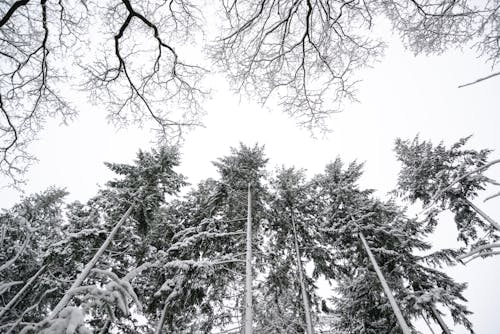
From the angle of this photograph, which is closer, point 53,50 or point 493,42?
point 493,42

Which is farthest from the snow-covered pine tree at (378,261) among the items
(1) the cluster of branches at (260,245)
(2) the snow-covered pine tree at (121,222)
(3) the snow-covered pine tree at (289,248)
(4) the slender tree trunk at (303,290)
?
(2) the snow-covered pine tree at (121,222)

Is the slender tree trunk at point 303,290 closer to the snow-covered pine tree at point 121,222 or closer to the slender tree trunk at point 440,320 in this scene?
the slender tree trunk at point 440,320

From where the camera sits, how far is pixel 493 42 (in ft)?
10.9

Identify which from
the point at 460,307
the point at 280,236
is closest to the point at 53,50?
the point at 280,236

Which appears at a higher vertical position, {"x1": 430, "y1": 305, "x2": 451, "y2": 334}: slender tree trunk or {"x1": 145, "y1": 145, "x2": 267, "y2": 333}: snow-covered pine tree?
{"x1": 145, "y1": 145, "x2": 267, "y2": 333}: snow-covered pine tree

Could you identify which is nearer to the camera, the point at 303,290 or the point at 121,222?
the point at 303,290

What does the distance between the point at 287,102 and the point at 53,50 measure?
194 inches

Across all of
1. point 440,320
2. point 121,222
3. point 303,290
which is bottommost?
point 440,320

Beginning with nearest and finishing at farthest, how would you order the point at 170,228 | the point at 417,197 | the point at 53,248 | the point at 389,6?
the point at 389,6 → the point at 53,248 → the point at 170,228 → the point at 417,197

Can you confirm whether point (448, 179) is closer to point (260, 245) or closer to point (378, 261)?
point (378, 261)

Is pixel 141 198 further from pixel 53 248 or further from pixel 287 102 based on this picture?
pixel 287 102

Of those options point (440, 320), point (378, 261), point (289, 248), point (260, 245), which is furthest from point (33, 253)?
point (440, 320)

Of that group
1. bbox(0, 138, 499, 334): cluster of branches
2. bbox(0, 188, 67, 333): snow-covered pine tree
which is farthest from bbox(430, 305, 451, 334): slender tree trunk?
bbox(0, 188, 67, 333): snow-covered pine tree

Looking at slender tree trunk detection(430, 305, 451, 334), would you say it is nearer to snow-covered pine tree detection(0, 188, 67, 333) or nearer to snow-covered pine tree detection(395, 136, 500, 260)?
snow-covered pine tree detection(395, 136, 500, 260)
